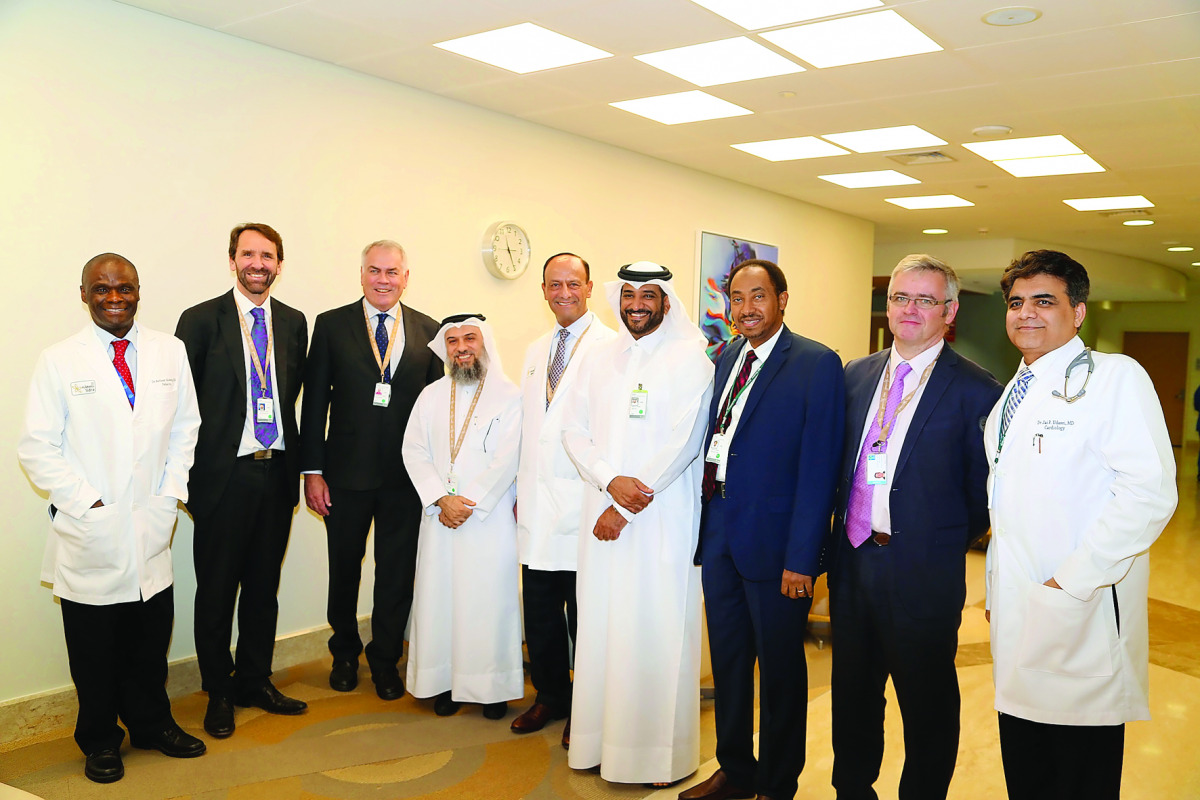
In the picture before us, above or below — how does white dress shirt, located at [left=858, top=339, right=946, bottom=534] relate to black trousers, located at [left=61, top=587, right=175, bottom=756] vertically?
above

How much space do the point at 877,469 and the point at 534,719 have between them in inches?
79.3

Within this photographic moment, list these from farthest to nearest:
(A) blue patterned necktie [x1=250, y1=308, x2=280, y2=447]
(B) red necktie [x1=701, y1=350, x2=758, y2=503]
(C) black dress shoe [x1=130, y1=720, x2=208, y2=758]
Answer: (A) blue patterned necktie [x1=250, y1=308, x2=280, y2=447], (C) black dress shoe [x1=130, y1=720, x2=208, y2=758], (B) red necktie [x1=701, y1=350, x2=758, y2=503]

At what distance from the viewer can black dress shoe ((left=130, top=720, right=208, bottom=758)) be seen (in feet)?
12.0

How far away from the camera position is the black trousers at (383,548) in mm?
4355

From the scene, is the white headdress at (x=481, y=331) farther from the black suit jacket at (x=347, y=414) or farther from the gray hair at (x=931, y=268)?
the gray hair at (x=931, y=268)

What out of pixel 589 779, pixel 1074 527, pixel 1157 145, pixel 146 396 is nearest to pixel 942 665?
pixel 1074 527

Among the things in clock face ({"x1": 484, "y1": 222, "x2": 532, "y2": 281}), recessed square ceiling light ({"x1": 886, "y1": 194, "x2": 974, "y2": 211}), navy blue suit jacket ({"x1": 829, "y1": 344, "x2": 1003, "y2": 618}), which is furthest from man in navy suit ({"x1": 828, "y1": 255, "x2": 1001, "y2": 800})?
recessed square ceiling light ({"x1": 886, "y1": 194, "x2": 974, "y2": 211})

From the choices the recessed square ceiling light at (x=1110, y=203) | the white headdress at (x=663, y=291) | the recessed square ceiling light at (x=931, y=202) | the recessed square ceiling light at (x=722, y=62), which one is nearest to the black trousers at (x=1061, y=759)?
the white headdress at (x=663, y=291)

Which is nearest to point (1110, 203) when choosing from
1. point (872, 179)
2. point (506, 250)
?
point (872, 179)

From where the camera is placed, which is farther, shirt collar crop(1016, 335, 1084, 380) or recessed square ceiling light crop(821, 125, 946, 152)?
recessed square ceiling light crop(821, 125, 946, 152)

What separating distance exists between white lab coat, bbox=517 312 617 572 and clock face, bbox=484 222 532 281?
2.13 m

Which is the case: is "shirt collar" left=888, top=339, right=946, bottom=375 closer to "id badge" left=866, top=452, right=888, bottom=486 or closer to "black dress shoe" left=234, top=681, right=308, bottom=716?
"id badge" left=866, top=452, right=888, bottom=486

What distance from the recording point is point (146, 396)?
11.4 ft

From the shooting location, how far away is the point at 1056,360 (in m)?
2.59
